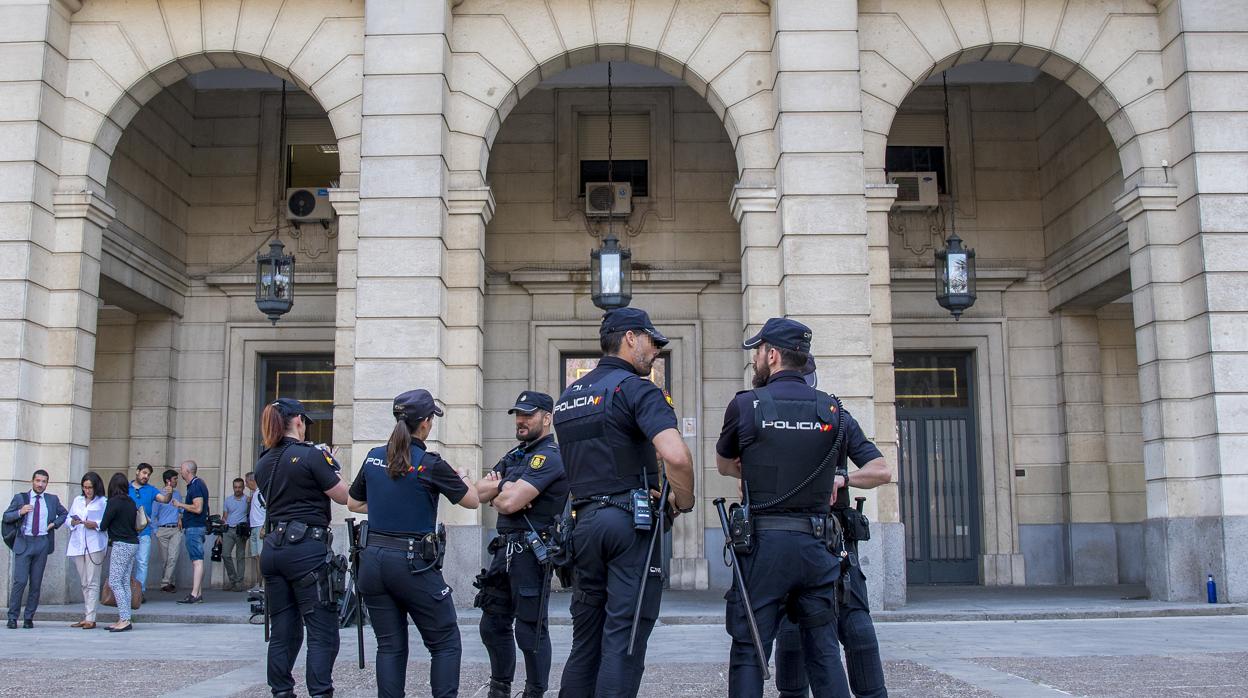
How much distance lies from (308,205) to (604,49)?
18.5 feet

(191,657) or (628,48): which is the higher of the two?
(628,48)

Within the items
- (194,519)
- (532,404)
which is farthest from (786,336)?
(194,519)

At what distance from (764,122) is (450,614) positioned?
8.85 m

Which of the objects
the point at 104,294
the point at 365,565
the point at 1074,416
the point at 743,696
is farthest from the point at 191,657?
the point at 1074,416

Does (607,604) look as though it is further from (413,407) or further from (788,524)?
(413,407)

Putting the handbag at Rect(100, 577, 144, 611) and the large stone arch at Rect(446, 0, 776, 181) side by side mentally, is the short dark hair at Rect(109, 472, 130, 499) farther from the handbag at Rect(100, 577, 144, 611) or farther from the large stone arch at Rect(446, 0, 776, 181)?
the large stone arch at Rect(446, 0, 776, 181)

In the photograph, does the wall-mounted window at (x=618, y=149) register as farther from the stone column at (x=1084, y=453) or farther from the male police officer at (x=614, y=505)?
the male police officer at (x=614, y=505)

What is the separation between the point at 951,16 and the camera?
1379cm

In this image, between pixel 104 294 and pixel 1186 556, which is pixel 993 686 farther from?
pixel 104 294

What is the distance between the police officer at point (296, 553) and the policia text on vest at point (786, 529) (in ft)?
8.48

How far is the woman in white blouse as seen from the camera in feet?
39.6

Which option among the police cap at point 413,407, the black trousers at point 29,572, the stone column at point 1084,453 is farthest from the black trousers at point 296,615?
the stone column at point 1084,453

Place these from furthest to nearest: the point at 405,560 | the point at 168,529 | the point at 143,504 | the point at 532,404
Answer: the point at 168,529 < the point at 143,504 < the point at 532,404 < the point at 405,560

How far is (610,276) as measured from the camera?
13.8 meters
